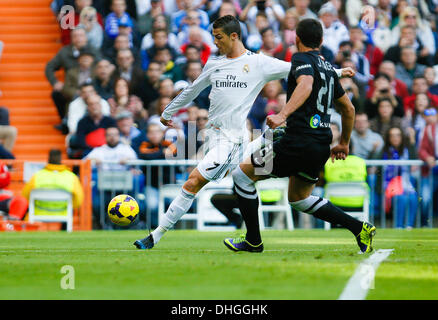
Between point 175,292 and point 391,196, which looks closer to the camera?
point 175,292

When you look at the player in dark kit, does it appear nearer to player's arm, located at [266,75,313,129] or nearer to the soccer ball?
player's arm, located at [266,75,313,129]

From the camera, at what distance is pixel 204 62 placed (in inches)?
Result: 740

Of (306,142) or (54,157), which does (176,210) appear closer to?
(306,142)

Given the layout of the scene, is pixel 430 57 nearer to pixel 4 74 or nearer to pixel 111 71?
pixel 111 71

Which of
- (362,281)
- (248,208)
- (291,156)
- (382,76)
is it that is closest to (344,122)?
(291,156)

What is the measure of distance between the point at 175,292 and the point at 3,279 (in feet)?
5.08

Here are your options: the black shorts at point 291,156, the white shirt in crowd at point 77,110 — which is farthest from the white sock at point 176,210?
the white shirt in crowd at point 77,110

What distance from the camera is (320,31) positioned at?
28.5 ft

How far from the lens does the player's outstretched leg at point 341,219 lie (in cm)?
898

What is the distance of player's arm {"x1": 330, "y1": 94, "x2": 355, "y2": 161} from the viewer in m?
8.92

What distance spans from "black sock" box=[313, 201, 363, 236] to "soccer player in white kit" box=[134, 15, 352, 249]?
113 cm

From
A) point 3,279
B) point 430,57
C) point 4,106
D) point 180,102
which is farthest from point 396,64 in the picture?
point 3,279

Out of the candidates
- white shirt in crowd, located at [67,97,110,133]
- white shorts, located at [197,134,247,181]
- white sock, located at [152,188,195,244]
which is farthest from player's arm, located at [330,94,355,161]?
white shirt in crowd, located at [67,97,110,133]

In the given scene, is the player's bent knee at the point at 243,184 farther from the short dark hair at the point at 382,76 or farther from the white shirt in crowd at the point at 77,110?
the short dark hair at the point at 382,76
